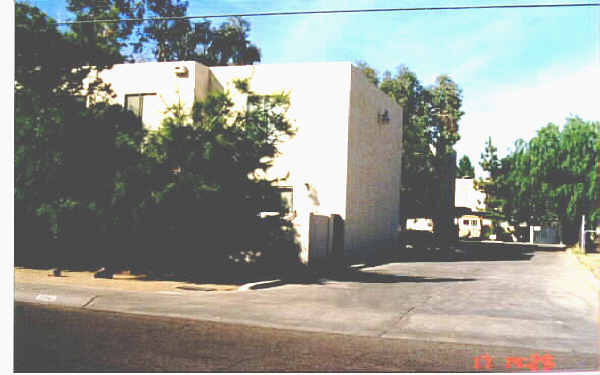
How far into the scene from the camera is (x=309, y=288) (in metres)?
14.5

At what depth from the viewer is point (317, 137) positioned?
2139 centimetres

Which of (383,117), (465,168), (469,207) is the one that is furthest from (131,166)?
(465,168)

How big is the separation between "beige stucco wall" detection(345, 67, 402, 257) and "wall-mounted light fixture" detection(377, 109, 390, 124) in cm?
13

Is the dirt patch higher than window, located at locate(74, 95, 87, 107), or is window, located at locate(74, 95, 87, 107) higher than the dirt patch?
window, located at locate(74, 95, 87, 107)

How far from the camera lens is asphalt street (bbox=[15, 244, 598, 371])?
757 centimetres

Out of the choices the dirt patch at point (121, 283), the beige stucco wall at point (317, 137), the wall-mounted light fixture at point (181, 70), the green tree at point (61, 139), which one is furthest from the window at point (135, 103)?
the dirt patch at point (121, 283)

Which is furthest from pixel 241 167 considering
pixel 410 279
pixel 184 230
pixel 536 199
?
pixel 536 199

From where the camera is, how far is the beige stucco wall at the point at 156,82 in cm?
2109

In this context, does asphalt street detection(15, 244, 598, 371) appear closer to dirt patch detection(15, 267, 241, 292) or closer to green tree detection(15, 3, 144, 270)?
dirt patch detection(15, 267, 241, 292)

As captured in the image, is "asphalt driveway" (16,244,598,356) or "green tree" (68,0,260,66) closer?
"asphalt driveway" (16,244,598,356)

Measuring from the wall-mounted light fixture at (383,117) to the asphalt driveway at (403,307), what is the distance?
1020 centimetres

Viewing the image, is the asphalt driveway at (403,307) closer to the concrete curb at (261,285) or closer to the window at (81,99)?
the concrete curb at (261,285)
